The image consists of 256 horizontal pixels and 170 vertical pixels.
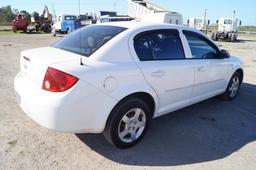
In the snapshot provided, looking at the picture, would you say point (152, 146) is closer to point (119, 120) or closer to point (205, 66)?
point (119, 120)

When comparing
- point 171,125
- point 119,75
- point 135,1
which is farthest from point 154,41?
point 135,1

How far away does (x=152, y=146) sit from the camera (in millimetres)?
3715

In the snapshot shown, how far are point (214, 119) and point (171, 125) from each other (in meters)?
0.92

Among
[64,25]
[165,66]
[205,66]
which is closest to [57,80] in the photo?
[165,66]

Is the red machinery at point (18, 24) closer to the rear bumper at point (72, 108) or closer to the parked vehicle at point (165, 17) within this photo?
the parked vehicle at point (165, 17)

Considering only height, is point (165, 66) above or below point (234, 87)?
above

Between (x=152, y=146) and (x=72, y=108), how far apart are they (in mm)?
1374

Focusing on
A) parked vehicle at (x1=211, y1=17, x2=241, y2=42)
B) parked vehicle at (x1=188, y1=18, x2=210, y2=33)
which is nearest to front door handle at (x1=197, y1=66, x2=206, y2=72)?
parked vehicle at (x1=211, y1=17, x2=241, y2=42)

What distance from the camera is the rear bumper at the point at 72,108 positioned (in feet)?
9.63

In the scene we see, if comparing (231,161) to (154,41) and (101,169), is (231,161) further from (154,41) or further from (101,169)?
(154,41)

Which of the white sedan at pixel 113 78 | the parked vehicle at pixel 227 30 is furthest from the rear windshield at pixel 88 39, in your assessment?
the parked vehicle at pixel 227 30

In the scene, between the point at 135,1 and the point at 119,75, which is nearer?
the point at 119,75

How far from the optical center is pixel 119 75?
323 centimetres

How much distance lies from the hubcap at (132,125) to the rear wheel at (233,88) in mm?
2798
